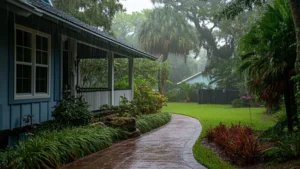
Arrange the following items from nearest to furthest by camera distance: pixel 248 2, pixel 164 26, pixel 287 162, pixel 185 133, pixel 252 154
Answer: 1. pixel 287 162
2. pixel 252 154
3. pixel 248 2
4. pixel 185 133
5. pixel 164 26

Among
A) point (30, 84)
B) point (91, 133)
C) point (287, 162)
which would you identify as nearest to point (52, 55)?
point (30, 84)

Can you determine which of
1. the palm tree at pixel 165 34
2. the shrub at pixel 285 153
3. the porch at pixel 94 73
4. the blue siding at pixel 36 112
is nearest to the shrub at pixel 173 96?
the palm tree at pixel 165 34

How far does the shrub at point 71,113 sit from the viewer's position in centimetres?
875

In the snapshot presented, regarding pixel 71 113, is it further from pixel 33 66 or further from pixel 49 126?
pixel 33 66

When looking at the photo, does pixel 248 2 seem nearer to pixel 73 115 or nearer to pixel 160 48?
pixel 73 115

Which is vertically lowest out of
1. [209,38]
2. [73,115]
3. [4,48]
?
[73,115]

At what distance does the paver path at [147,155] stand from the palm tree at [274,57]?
2.55 metres

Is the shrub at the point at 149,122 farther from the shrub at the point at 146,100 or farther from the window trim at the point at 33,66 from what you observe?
the window trim at the point at 33,66

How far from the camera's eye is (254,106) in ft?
86.5

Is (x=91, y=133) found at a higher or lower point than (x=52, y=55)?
lower

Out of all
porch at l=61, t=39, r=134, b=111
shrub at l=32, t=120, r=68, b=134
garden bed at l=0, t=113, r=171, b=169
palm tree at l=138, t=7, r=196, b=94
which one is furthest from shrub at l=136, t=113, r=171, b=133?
palm tree at l=138, t=7, r=196, b=94

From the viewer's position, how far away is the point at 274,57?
859 cm

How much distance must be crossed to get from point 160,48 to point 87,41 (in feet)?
71.1

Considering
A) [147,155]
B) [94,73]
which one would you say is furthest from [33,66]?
[94,73]
